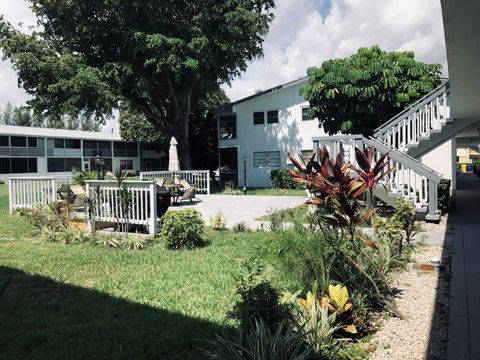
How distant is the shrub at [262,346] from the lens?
254 centimetres

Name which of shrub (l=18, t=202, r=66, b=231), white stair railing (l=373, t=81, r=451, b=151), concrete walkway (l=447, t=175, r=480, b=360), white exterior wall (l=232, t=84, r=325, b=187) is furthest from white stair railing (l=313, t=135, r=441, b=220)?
white exterior wall (l=232, t=84, r=325, b=187)

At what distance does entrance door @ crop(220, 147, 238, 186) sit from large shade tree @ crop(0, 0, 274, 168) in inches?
230

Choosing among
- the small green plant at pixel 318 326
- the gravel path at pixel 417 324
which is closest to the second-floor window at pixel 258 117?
the gravel path at pixel 417 324

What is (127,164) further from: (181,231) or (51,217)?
(181,231)

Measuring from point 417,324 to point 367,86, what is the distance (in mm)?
10686

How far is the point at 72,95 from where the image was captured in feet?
63.0

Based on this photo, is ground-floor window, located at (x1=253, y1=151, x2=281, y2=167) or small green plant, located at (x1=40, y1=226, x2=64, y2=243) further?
ground-floor window, located at (x1=253, y1=151, x2=281, y2=167)

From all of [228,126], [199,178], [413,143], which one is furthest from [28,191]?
[228,126]

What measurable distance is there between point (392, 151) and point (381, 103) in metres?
4.57

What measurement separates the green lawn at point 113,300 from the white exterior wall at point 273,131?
1669 centimetres

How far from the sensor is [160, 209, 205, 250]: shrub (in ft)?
22.6

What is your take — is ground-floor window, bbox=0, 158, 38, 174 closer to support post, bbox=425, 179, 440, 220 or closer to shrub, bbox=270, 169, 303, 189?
shrub, bbox=270, 169, 303, 189

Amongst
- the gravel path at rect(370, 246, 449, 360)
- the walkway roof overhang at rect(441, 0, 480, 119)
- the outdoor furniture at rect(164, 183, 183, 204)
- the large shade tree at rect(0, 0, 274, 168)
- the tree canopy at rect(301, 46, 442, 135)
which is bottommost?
the gravel path at rect(370, 246, 449, 360)

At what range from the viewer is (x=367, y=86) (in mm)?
12906
